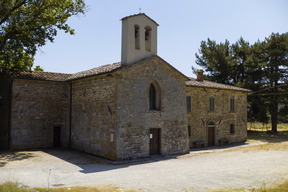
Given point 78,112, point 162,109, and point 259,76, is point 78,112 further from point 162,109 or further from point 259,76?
point 259,76

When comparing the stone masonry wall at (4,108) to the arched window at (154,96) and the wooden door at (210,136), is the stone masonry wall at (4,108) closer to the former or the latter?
the arched window at (154,96)

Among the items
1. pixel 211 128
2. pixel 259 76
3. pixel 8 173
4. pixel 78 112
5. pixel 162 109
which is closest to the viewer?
pixel 8 173

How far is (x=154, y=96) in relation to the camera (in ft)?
50.9

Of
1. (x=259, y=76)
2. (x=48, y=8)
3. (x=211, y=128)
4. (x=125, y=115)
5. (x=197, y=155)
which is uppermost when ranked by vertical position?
(x=48, y=8)

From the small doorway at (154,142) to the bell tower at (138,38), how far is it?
462 cm

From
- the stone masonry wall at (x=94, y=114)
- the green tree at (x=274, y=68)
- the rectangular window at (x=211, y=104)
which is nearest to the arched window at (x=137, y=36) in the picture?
the stone masonry wall at (x=94, y=114)

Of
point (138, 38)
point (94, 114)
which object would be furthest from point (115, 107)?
point (138, 38)

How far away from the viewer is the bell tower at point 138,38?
47.1 feet

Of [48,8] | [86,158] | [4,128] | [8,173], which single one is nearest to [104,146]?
[86,158]

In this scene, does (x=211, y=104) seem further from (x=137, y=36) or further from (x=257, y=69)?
(x=257, y=69)

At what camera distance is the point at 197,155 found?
15.9 metres

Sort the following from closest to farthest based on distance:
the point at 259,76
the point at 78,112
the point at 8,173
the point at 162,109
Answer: the point at 8,173
the point at 162,109
the point at 78,112
the point at 259,76

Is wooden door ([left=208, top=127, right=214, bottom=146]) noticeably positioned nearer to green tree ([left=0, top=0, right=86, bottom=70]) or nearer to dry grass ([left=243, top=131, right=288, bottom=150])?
dry grass ([left=243, top=131, right=288, bottom=150])

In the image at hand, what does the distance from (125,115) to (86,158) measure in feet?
11.7
